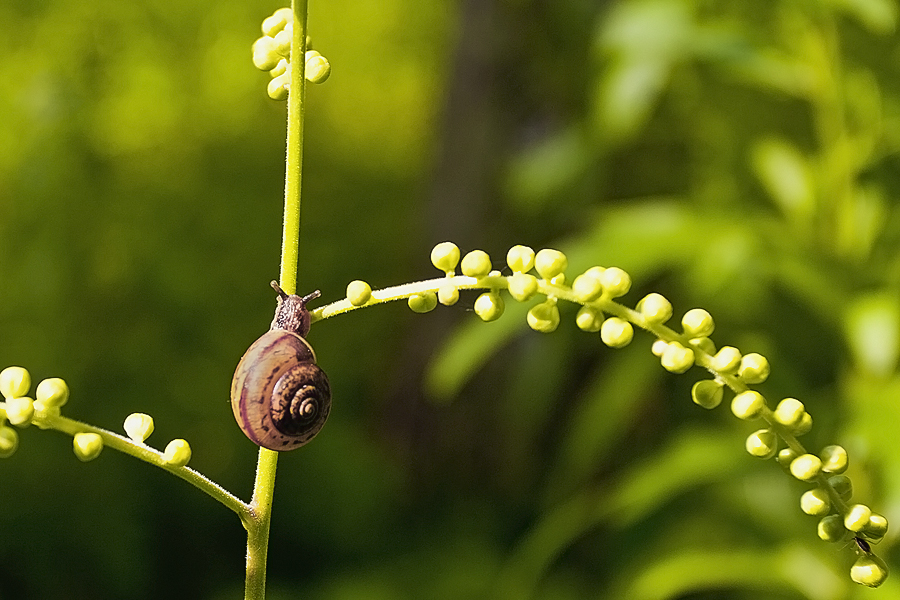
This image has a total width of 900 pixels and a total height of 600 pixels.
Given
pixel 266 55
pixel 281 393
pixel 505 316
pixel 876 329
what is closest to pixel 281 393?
pixel 281 393

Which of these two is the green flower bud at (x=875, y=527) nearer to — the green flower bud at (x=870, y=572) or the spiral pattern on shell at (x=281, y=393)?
the green flower bud at (x=870, y=572)

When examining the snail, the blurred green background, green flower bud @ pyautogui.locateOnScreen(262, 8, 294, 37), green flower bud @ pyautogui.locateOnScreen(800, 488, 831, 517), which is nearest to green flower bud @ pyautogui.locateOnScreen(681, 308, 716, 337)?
green flower bud @ pyautogui.locateOnScreen(800, 488, 831, 517)

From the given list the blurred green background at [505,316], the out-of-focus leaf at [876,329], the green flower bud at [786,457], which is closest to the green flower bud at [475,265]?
the green flower bud at [786,457]

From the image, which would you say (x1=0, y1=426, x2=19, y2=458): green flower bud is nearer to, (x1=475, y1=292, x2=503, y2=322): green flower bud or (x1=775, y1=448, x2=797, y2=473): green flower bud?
(x1=475, y1=292, x2=503, y2=322): green flower bud

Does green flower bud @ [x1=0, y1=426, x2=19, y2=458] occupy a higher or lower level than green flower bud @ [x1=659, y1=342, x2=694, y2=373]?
lower

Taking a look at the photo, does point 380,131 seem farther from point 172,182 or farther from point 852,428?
point 852,428

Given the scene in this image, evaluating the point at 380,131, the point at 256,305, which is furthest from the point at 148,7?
the point at 380,131
